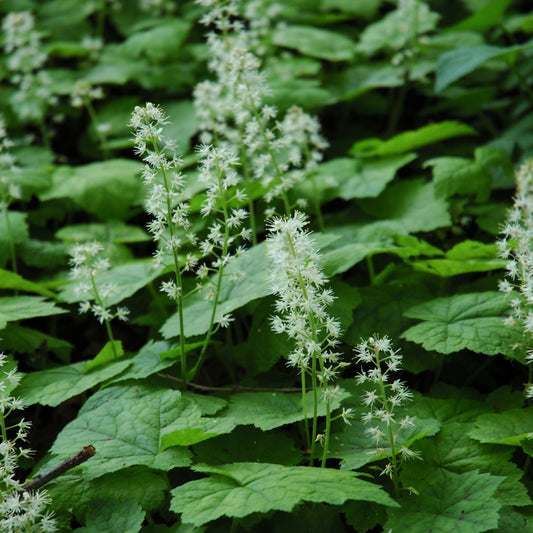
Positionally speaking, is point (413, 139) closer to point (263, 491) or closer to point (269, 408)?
point (269, 408)

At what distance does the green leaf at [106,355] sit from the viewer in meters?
2.74

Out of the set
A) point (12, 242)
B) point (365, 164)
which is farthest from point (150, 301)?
point (365, 164)

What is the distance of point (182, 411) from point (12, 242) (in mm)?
1758

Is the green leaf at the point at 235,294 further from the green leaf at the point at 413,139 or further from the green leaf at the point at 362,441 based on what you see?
the green leaf at the point at 413,139

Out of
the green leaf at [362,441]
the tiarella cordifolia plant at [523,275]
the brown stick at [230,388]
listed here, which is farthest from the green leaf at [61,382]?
the tiarella cordifolia plant at [523,275]

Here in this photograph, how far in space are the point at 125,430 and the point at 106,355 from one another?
594mm

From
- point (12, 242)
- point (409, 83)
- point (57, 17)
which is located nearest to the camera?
point (12, 242)

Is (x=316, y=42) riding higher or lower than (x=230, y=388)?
higher

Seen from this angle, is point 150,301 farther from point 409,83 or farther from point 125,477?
point 409,83

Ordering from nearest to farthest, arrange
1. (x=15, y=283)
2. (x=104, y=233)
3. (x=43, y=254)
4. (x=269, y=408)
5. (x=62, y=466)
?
(x=62, y=466) < (x=269, y=408) < (x=15, y=283) < (x=43, y=254) < (x=104, y=233)

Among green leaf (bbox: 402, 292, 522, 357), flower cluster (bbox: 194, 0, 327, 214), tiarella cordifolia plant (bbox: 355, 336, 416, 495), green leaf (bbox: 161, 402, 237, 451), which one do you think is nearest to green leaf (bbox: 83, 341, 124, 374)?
green leaf (bbox: 161, 402, 237, 451)

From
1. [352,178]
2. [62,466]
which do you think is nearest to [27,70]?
[352,178]

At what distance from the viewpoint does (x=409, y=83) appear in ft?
17.1

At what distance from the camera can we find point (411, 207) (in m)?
3.88
